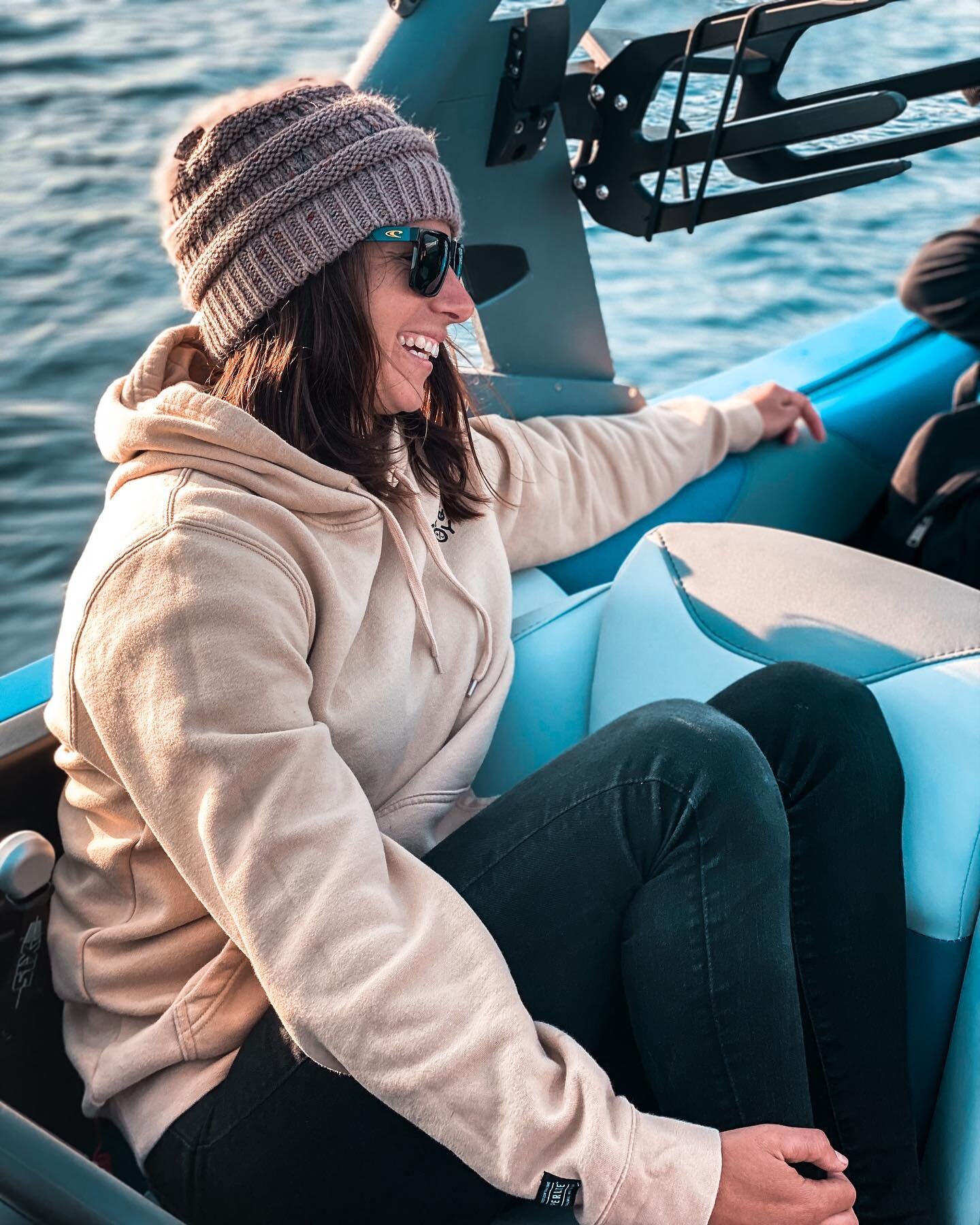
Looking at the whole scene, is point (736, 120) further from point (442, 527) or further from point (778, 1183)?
point (778, 1183)

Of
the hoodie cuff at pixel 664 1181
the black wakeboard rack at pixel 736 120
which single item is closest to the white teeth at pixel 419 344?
the black wakeboard rack at pixel 736 120

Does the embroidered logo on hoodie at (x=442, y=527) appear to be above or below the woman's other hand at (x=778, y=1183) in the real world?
above

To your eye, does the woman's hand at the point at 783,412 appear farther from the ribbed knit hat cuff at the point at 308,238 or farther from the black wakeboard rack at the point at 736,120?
the ribbed knit hat cuff at the point at 308,238

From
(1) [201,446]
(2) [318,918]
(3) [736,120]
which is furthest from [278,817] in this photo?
(3) [736,120]

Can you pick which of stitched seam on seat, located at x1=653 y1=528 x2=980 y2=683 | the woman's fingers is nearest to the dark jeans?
stitched seam on seat, located at x1=653 y1=528 x2=980 y2=683

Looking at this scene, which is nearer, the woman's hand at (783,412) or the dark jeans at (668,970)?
the dark jeans at (668,970)

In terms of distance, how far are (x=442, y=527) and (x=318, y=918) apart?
53 cm

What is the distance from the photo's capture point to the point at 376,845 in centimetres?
106

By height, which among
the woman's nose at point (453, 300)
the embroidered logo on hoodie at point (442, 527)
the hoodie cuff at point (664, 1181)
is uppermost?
the woman's nose at point (453, 300)

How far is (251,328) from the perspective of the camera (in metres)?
1.21

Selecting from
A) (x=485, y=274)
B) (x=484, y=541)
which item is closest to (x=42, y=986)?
(x=484, y=541)

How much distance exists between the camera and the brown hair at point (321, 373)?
118cm

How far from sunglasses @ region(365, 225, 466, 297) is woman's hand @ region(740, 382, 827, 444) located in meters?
0.88

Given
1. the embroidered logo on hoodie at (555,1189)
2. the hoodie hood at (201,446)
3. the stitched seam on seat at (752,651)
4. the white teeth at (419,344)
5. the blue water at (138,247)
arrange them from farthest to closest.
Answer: the blue water at (138,247), the stitched seam on seat at (752,651), the white teeth at (419,344), the hoodie hood at (201,446), the embroidered logo on hoodie at (555,1189)
